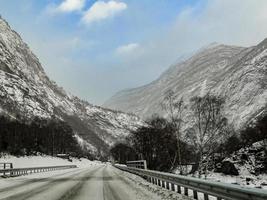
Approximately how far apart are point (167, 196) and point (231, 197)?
19.0 feet

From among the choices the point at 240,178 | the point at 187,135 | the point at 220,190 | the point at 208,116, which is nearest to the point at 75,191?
the point at 220,190

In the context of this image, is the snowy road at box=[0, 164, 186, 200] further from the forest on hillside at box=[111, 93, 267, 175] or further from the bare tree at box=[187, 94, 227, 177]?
the bare tree at box=[187, 94, 227, 177]

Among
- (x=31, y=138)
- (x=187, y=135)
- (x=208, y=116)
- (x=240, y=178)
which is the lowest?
(x=240, y=178)

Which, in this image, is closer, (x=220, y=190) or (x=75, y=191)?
(x=220, y=190)

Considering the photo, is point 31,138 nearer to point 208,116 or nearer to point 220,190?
point 208,116

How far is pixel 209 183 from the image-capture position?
13.4 meters

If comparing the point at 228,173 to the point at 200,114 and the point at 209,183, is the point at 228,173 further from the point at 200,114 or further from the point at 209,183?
the point at 209,183

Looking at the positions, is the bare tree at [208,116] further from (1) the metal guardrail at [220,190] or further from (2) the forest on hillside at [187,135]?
(1) the metal guardrail at [220,190]

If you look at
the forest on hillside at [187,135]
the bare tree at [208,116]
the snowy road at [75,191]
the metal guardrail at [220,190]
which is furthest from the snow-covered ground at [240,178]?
the metal guardrail at [220,190]

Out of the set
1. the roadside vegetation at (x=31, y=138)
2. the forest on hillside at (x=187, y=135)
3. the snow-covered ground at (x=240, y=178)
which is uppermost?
the roadside vegetation at (x=31, y=138)

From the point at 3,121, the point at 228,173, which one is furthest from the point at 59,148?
the point at 228,173

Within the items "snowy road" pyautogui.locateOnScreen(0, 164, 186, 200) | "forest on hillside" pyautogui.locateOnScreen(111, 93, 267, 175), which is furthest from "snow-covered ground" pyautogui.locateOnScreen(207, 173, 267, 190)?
"snowy road" pyautogui.locateOnScreen(0, 164, 186, 200)

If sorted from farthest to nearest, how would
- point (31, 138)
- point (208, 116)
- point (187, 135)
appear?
point (31, 138) → point (187, 135) → point (208, 116)

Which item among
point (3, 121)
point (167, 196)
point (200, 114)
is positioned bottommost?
point (167, 196)
